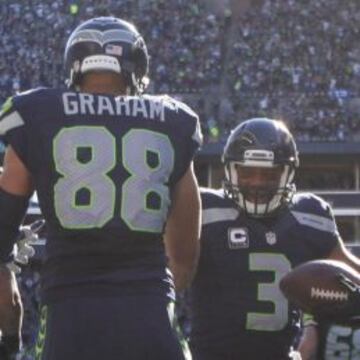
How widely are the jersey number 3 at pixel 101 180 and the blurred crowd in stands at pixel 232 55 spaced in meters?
16.3

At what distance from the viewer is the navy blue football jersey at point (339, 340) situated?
7.34ft

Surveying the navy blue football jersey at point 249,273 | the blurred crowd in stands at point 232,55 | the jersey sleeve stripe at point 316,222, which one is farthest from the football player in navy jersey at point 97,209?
the blurred crowd in stands at point 232,55

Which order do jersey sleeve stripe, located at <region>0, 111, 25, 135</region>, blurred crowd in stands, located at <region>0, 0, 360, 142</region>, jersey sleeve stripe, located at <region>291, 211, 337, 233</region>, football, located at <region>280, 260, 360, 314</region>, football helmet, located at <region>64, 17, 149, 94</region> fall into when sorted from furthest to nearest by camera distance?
blurred crowd in stands, located at <region>0, 0, 360, 142</region>
jersey sleeve stripe, located at <region>291, 211, 337, 233</region>
football helmet, located at <region>64, 17, 149, 94</region>
jersey sleeve stripe, located at <region>0, 111, 25, 135</region>
football, located at <region>280, 260, 360, 314</region>

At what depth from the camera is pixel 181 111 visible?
230 centimetres

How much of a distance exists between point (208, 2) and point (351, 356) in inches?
781

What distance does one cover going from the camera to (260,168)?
10.2 feet

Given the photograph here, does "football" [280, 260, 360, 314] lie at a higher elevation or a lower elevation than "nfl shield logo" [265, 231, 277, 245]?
higher

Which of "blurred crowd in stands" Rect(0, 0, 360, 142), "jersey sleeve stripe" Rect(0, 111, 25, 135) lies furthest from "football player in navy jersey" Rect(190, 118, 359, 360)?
"blurred crowd in stands" Rect(0, 0, 360, 142)

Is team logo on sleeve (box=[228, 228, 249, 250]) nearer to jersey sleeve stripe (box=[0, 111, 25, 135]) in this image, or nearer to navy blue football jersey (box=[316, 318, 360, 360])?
navy blue football jersey (box=[316, 318, 360, 360])

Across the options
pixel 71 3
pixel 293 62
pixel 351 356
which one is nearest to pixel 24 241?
pixel 351 356

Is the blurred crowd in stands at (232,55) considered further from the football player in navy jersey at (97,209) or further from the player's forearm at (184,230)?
the football player in navy jersey at (97,209)

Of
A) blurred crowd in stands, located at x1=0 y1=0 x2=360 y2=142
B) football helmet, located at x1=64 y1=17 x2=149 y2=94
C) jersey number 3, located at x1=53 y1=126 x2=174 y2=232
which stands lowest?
blurred crowd in stands, located at x1=0 y1=0 x2=360 y2=142

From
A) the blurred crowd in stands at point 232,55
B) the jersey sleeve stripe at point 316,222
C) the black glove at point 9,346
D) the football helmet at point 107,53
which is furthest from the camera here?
the blurred crowd in stands at point 232,55

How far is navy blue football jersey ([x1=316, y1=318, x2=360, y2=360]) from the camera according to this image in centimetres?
224
